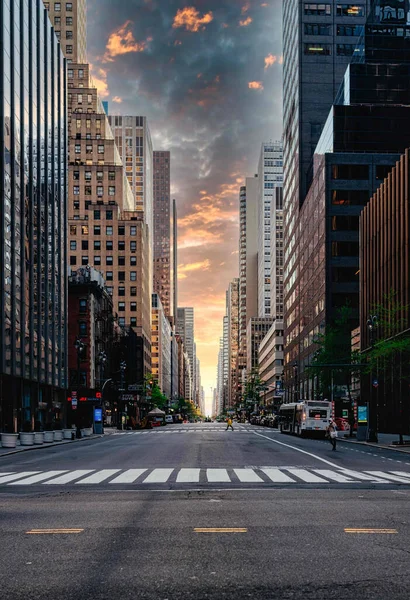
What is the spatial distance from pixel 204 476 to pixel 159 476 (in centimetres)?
142

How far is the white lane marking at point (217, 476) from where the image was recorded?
20.1m

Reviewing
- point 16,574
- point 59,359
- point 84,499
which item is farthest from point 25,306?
point 16,574

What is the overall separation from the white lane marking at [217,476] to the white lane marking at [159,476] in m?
1.31

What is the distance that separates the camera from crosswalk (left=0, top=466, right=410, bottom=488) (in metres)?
19.7

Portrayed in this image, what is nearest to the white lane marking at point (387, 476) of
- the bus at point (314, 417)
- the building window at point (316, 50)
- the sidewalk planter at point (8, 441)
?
the sidewalk planter at point (8, 441)

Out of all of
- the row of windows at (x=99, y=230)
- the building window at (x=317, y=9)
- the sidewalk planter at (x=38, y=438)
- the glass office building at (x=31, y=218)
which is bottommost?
the sidewalk planter at (x=38, y=438)

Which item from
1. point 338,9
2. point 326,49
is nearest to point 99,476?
point 326,49

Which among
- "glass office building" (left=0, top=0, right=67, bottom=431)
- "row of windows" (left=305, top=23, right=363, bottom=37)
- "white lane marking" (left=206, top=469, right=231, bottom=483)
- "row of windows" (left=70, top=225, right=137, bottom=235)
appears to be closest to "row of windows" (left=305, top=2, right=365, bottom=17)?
"row of windows" (left=305, top=23, right=363, bottom=37)

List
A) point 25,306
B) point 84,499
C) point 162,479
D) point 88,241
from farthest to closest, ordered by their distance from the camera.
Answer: point 88,241 → point 25,306 → point 162,479 → point 84,499

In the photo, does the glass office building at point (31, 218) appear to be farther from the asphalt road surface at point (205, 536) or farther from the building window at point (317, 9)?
the building window at point (317, 9)

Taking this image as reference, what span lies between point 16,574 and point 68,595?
1.29 meters

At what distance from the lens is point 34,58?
68438 millimetres

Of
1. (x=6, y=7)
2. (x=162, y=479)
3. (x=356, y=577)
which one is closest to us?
(x=356, y=577)

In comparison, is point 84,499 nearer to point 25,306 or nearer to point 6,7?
point 25,306
